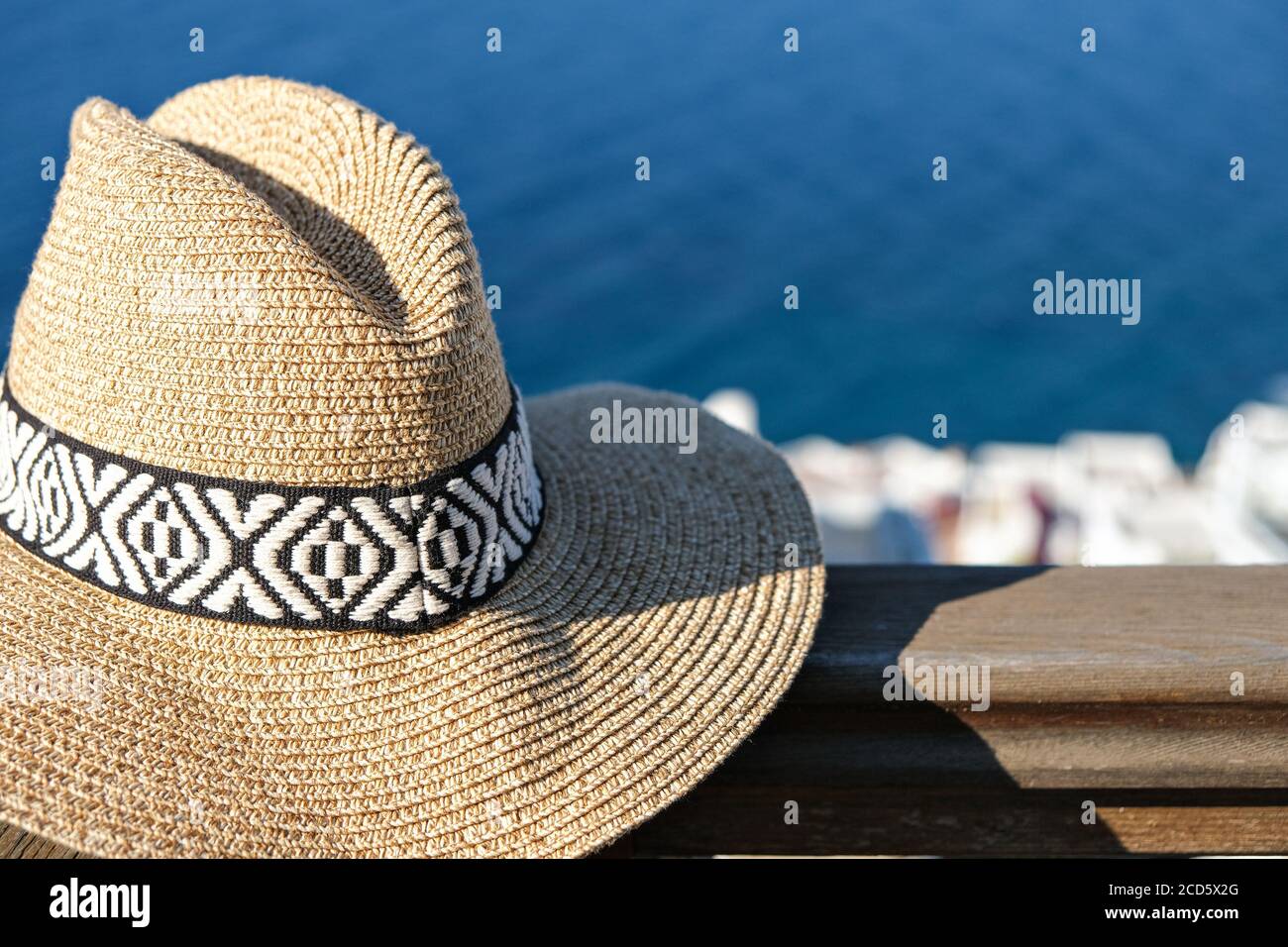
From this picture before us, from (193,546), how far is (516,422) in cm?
43

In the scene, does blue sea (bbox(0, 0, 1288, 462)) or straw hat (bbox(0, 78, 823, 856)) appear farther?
blue sea (bbox(0, 0, 1288, 462))

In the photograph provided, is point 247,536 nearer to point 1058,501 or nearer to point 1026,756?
point 1026,756

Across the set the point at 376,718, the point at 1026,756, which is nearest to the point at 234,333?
the point at 376,718

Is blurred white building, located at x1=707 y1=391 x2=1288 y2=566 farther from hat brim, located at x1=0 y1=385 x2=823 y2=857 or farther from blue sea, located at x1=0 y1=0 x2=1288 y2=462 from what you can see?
hat brim, located at x1=0 y1=385 x2=823 y2=857

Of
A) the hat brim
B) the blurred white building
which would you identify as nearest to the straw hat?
the hat brim

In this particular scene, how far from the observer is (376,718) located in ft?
4.36

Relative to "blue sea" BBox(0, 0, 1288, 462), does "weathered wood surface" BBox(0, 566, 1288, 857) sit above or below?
below

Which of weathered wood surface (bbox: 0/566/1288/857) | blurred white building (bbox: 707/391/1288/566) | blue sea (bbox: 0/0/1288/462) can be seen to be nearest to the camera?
weathered wood surface (bbox: 0/566/1288/857)

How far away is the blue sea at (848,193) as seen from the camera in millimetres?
12602

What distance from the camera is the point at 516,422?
5.05ft

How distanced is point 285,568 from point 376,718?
20 cm

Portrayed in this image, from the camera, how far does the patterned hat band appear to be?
1272mm
